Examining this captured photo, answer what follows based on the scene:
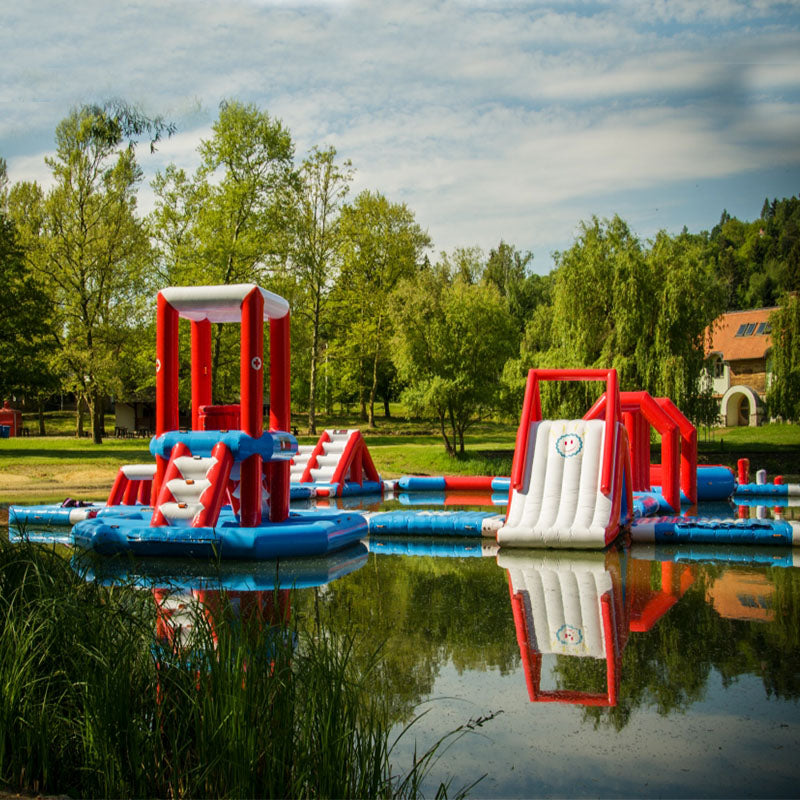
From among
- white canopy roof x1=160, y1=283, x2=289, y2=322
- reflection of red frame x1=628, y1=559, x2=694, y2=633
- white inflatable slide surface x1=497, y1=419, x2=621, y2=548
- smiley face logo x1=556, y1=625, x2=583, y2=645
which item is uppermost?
white canopy roof x1=160, y1=283, x2=289, y2=322

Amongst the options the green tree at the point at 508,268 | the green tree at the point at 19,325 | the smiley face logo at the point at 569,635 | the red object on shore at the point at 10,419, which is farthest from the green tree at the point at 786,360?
the red object on shore at the point at 10,419

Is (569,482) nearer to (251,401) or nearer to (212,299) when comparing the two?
(251,401)

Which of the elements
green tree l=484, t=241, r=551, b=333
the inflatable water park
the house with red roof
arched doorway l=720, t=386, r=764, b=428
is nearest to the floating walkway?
the inflatable water park

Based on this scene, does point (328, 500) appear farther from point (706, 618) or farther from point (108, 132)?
point (706, 618)

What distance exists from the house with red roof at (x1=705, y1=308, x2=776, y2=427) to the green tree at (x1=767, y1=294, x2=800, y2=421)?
37.5ft

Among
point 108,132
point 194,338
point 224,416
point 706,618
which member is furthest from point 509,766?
point 194,338

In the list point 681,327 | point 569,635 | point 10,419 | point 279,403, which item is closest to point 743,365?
point 681,327

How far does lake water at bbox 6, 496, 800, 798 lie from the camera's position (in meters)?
3.87

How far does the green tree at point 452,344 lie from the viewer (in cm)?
2205

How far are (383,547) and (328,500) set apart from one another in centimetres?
559

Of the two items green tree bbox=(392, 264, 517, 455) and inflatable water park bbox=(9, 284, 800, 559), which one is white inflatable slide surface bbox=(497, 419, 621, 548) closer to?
inflatable water park bbox=(9, 284, 800, 559)

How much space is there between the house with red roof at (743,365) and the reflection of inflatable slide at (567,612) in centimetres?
2529

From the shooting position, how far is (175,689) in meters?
3.40

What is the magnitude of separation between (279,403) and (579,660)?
6596 mm
